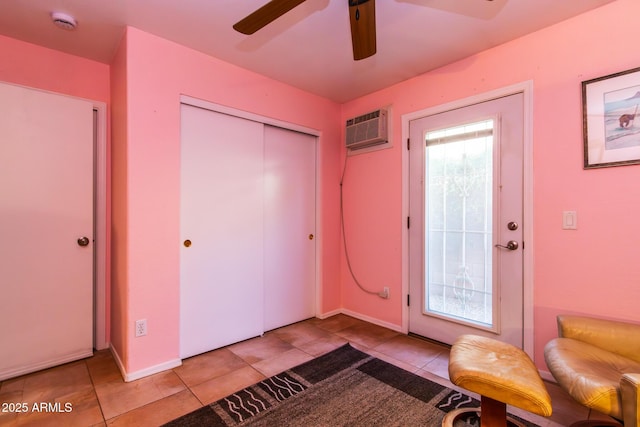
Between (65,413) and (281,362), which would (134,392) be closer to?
(65,413)

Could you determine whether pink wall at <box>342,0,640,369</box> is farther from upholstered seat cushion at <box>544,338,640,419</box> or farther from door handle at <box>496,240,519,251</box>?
upholstered seat cushion at <box>544,338,640,419</box>

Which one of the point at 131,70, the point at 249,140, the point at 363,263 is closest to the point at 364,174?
the point at 363,263

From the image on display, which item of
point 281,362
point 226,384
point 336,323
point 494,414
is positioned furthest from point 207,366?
point 494,414

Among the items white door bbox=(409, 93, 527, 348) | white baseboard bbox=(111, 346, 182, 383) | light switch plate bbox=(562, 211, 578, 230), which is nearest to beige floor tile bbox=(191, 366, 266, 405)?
white baseboard bbox=(111, 346, 182, 383)

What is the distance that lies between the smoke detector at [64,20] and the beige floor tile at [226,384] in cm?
259

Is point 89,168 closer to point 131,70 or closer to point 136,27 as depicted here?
point 131,70

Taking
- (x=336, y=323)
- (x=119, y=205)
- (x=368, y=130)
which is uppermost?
(x=368, y=130)

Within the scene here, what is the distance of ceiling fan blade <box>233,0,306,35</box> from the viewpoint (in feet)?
4.30

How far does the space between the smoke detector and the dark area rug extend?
2.61m

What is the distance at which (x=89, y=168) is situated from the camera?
2.43 m

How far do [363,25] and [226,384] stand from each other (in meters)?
2.36

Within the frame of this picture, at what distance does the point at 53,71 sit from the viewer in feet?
7.66

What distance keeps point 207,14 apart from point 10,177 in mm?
1833

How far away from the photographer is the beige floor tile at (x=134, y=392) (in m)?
1.77
